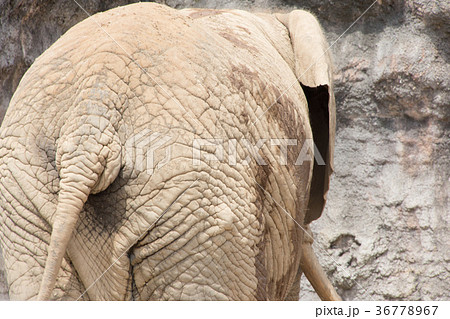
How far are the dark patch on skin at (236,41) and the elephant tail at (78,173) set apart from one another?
0.66m

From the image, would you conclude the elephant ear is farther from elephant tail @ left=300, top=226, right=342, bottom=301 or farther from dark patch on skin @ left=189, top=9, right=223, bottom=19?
dark patch on skin @ left=189, top=9, right=223, bottom=19

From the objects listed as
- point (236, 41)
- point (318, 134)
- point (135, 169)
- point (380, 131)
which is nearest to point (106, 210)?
point (135, 169)

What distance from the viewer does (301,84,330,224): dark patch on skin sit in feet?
8.29

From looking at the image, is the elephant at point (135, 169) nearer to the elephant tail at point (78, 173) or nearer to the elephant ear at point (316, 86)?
the elephant tail at point (78, 173)

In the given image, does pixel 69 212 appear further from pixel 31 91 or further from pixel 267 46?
pixel 267 46

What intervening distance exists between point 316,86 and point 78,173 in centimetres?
113

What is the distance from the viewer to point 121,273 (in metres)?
1.63

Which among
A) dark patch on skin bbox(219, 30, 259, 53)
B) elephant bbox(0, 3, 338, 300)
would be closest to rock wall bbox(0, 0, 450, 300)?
dark patch on skin bbox(219, 30, 259, 53)

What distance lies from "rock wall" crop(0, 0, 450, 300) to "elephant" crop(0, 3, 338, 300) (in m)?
1.80

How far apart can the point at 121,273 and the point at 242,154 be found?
1.45ft

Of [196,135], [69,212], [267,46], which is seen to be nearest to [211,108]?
[196,135]

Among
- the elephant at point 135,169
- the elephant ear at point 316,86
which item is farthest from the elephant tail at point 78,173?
the elephant ear at point 316,86

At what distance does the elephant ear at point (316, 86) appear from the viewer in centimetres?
243

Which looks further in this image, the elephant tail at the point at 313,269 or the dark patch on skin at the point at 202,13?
the elephant tail at the point at 313,269
